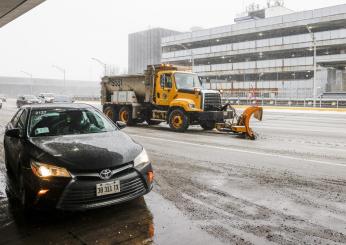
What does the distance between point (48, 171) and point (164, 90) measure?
37.3ft

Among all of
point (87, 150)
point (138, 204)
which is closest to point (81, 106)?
point (87, 150)

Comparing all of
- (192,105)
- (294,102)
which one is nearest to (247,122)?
(192,105)

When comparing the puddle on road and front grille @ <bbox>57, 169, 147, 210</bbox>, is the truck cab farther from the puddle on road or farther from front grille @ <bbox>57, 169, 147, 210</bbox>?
front grille @ <bbox>57, 169, 147, 210</bbox>

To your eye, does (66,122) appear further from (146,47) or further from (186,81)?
(146,47)

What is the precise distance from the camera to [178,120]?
48.5ft

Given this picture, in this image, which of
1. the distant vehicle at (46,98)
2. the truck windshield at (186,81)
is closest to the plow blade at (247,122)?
the truck windshield at (186,81)

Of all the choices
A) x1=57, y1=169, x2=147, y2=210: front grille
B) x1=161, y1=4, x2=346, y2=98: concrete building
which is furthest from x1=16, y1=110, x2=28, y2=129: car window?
x1=161, y1=4, x2=346, y2=98: concrete building

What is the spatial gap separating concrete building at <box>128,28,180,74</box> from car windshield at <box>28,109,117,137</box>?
100 metres

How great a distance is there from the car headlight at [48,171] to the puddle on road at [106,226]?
0.69 metres

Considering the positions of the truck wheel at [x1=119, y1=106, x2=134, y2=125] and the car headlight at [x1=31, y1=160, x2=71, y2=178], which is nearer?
the car headlight at [x1=31, y1=160, x2=71, y2=178]

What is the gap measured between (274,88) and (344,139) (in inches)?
1680

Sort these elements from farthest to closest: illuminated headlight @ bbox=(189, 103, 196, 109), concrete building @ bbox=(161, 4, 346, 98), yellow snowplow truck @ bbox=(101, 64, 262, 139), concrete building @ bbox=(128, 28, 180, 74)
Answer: concrete building @ bbox=(128, 28, 180, 74) → concrete building @ bbox=(161, 4, 346, 98) → illuminated headlight @ bbox=(189, 103, 196, 109) → yellow snowplow truck @ bbox=(101, 64, 262, 139)

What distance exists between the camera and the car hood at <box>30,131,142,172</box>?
4441 millimetres

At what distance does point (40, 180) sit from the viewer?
4.31 m
